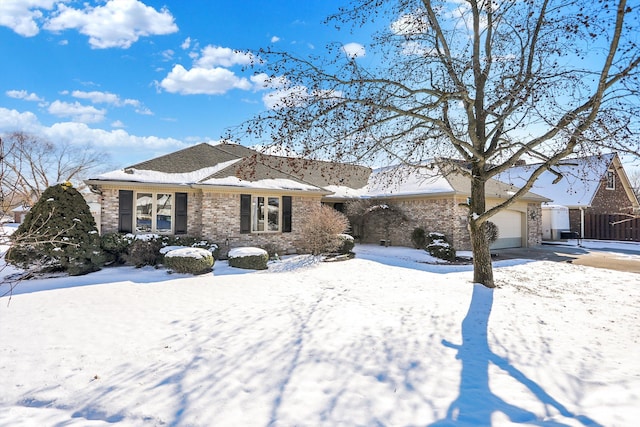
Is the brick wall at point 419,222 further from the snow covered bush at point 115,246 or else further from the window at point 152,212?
the snow covered bush at point 115,246

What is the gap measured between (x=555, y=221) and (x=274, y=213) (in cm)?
2016

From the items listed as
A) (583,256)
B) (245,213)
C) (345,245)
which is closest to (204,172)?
(245,213)

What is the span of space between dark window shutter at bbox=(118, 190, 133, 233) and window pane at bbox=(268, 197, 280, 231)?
533cm

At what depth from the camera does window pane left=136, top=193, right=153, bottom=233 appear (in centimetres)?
1249

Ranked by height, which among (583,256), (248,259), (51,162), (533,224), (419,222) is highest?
(51,162)

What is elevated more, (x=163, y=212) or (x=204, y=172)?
(x=204, y=172)

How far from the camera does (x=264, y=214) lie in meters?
14.3

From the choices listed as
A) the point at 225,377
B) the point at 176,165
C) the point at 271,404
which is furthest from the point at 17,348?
the point at 176,165

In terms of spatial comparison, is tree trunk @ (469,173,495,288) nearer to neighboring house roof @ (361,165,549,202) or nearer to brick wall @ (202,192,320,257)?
neighboring house roof @ (361,165,549,202)

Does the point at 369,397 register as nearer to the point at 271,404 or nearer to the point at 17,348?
the point at 271,404

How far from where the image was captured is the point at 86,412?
3195mm

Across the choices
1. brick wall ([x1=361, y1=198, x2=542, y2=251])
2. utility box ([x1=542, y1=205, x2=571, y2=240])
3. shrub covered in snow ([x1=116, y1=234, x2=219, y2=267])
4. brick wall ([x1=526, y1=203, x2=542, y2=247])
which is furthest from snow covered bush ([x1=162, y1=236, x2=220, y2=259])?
utility box ([x1=542, y1=205, x2=571, y2=240])

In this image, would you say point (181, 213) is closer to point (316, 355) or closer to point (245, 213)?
point (245, 213)

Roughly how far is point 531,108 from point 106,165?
131 feet
